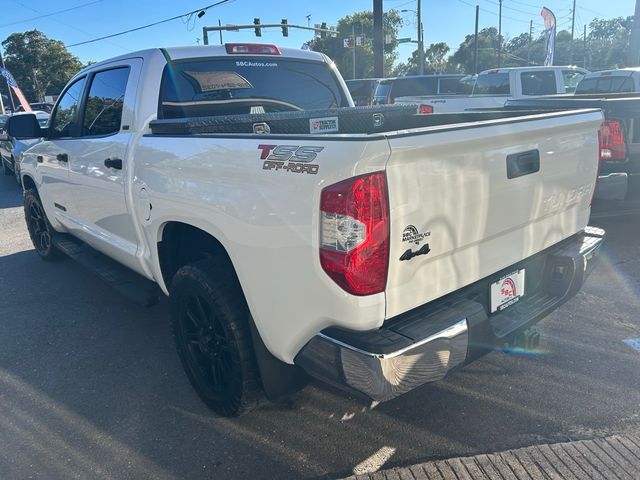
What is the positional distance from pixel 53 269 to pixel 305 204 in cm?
467

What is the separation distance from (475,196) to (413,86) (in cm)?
1455

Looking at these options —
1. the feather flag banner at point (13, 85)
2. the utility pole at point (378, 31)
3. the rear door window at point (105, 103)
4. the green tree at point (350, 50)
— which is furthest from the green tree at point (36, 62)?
the rear door window at point (105, 103)

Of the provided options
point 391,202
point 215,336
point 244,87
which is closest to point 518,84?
point 244,87

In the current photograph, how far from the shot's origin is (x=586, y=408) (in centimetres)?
283

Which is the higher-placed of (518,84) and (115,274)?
(518,84)

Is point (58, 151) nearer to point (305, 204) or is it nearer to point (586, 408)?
point (305, 204)

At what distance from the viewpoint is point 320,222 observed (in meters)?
1.97

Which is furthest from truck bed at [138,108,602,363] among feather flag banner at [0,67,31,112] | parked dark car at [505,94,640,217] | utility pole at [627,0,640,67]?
feather flag banner at [0,67,31,112]

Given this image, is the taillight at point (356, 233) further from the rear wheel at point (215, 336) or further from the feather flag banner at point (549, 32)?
the feather flag banner at point (549, 32)

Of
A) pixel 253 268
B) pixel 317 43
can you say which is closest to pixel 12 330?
pixel 253 268

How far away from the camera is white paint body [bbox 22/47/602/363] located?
78.4 inches

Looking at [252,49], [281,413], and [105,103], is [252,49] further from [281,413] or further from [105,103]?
[281,413]

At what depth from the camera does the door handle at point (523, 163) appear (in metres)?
2.39

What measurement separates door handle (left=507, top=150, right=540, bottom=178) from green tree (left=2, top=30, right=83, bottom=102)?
6630 centimetres
